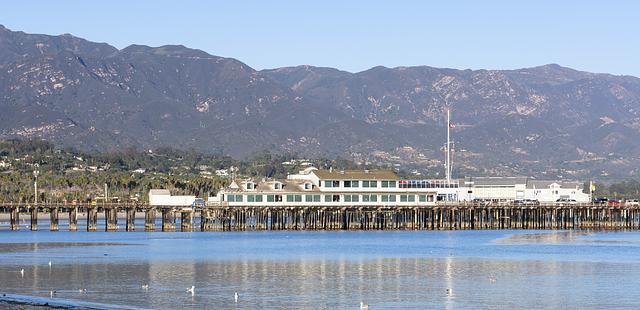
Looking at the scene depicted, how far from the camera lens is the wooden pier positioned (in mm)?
133375

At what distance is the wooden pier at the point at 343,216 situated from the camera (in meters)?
133

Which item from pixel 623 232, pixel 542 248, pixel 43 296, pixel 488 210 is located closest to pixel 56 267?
pixel 43 296

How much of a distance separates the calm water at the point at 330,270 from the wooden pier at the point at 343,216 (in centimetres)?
777

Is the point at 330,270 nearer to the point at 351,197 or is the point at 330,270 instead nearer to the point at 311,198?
the point at 311,198

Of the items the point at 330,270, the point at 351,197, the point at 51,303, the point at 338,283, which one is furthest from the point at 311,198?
the point at 51,303

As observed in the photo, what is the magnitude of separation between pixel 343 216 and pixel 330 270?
180ft

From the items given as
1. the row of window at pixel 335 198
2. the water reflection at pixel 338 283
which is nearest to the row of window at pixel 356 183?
the row of window at pixel 335 198

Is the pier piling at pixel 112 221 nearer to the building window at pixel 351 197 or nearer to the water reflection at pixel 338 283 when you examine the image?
the building window at pixel 351 197

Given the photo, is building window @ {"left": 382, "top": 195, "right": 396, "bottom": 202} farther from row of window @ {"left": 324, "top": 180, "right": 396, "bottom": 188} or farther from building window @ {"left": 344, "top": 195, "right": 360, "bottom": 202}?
A: building window @ {"left": 344, "top": 195, "right": 360, "bottom": 202}

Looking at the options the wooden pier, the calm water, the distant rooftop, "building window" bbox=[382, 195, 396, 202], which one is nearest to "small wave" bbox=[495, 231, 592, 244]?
the calm water

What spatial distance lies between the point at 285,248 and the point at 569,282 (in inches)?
1423

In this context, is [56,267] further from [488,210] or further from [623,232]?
[623,232]

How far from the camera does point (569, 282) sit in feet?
244

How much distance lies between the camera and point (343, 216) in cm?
13788
